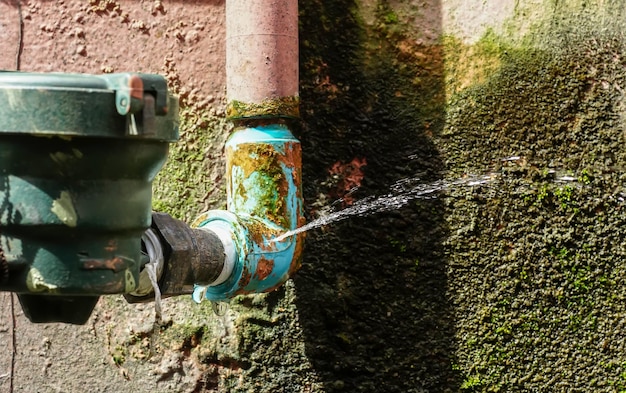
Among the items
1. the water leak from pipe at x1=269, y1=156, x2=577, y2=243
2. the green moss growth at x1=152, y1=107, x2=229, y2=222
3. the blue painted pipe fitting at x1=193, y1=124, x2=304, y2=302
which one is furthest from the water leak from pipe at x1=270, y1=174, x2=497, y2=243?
the green moss growth at x1=152, y1=107, x2=229, y2=222

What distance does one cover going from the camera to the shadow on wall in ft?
6.91

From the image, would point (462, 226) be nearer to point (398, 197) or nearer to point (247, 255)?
point (398, 197)

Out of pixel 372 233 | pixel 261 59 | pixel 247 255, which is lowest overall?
pixel 372 233

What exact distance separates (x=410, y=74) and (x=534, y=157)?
1.25 feet

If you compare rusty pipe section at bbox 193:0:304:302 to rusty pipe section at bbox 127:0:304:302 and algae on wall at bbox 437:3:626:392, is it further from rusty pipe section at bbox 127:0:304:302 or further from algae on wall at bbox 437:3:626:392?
algae on wall at bbox 437:3:626:392

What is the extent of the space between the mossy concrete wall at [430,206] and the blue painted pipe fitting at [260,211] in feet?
0.67

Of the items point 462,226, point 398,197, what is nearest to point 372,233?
point 398,197

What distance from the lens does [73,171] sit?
126 cm

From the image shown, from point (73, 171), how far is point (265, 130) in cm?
71

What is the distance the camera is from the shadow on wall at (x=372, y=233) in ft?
6.91

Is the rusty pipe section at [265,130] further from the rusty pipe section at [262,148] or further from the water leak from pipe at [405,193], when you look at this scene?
the water leak from pipe at [405,193]

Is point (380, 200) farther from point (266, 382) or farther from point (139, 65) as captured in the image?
point (139, 65)

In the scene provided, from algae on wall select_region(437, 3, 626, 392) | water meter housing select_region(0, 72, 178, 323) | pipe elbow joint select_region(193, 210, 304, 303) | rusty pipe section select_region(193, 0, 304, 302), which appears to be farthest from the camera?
algae on wall select_region(437, 3, 626, 392)

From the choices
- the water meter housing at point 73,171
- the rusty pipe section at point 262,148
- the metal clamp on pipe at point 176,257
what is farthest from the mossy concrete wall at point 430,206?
the water meter housing at point 73,171
